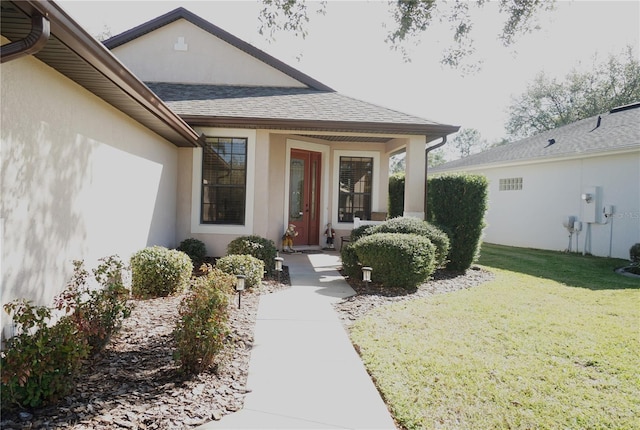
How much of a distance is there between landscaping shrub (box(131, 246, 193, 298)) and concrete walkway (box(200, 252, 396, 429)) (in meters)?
1.49

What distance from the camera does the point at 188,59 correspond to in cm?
1202

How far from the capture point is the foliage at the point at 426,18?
8.73 m

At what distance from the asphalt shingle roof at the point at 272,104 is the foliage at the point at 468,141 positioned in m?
58.6

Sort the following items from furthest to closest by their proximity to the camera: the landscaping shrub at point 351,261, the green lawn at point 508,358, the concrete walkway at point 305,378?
the landscaping shrub at point 351,261
the green lawn at point 508,358
the concrete walkway at point 305,378

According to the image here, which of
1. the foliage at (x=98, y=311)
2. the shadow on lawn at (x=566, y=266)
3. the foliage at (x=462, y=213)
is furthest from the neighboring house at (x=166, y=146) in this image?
the shadow on lawn at (x=566, y=266)

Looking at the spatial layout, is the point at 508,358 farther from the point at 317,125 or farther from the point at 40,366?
the point at 317,125

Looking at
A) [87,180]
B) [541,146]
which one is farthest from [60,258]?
[541,146]

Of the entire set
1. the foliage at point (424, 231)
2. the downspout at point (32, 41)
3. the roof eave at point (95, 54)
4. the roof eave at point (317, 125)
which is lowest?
the foliage at point (424, 231)

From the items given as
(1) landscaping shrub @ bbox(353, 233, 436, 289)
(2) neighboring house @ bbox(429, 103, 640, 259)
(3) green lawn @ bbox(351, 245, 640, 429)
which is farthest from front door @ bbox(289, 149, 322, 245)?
(2) neighboring house @ bbox(429, 103, 640, 259)

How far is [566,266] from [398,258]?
622 cm

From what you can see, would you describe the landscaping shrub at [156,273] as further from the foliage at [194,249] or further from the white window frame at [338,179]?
the white window frame at [338,179]

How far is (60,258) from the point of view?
15.2 feet

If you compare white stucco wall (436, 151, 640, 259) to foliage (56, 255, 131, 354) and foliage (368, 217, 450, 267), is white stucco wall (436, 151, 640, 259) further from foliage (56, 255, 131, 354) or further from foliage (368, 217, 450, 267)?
foliage (56, 255, 131, 354)

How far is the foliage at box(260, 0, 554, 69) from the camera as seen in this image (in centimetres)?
873
